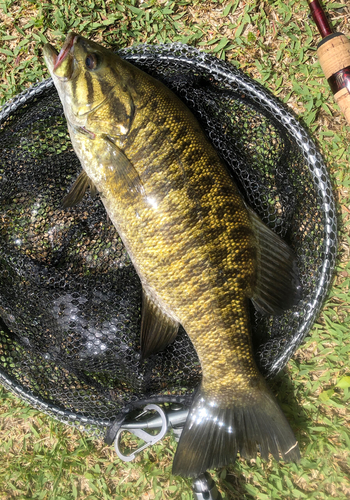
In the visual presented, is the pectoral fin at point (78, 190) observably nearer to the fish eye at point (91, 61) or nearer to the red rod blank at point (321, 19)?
the fish eye at point (91, 61)

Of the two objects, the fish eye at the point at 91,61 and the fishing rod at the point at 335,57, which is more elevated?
the fish eye at the point at 91,61

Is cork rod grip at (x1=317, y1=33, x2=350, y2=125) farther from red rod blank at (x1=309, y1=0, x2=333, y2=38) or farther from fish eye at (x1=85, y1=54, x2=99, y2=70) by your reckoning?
fish eye at (x1=85, y1=54, x2=99, y2=70)

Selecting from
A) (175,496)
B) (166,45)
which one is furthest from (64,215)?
(175,496)

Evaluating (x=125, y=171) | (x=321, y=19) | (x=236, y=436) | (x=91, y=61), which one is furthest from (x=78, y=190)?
(x=321, y=19)

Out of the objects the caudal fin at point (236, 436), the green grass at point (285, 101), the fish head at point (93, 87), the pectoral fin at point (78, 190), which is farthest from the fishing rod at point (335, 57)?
the caudal fin at point (236, 436)

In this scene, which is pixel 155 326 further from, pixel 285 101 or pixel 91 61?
pixel 285 101

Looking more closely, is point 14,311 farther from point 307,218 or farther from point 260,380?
point 307,218
